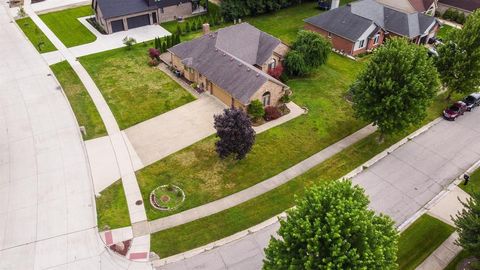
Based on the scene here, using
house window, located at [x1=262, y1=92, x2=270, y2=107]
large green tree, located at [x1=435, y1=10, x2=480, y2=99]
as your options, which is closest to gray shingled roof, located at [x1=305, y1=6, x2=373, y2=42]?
large green tree, located at [x1=435, y1=10, x2=480, y2=99]

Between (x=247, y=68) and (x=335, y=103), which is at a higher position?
(x=247, y=68)

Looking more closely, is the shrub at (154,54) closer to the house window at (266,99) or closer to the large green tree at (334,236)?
the house window at (266,99)

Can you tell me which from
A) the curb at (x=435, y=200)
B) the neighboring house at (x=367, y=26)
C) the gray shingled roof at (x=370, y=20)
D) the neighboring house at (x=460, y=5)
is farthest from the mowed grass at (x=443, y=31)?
the curb at (x=435, y=200)

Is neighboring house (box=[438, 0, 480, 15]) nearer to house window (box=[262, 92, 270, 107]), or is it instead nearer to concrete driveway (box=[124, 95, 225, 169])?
house window (box=[262, 92, 270, 107])

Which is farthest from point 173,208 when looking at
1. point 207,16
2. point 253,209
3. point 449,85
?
point 207,16

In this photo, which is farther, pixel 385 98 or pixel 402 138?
pixel 402 138

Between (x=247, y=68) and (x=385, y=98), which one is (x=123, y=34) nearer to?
(x=247, y=68)
